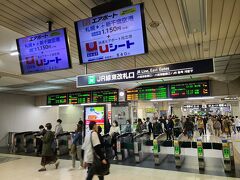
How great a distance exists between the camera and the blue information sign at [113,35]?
2779 mm

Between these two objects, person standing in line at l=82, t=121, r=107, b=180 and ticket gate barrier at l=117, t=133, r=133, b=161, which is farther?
ticket gate barrier at l=117, t=133, r=133, b=161

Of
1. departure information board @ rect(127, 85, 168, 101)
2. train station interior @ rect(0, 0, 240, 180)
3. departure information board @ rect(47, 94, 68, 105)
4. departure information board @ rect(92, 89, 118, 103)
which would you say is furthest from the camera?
departure information board @ rect(47, 94, 68, 105)

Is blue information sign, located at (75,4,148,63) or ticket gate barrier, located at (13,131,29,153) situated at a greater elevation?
blue information sign, located at (75,4,148,63)

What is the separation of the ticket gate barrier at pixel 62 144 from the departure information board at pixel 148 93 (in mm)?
3890

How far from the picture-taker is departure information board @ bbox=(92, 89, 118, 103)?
36.1 ft

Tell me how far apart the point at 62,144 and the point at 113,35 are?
836cm

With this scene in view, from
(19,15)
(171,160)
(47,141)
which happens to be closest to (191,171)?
(171,160)

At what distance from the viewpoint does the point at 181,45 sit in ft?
16.7

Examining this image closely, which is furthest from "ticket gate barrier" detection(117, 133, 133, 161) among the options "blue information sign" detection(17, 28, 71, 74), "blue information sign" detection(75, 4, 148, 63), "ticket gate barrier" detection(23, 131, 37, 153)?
"blue information sign" detection(75, 4, 148, 63)

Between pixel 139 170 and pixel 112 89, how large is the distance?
5.48 meters

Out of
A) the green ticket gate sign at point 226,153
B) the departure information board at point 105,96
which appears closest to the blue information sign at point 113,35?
the green ticket gate sign at point 226,153

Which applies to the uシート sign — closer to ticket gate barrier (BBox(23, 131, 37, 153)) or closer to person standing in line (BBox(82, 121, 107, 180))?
person standing in line (BBox(82, 121, 107, 180))

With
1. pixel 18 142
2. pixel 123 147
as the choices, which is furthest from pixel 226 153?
pixel 18 142

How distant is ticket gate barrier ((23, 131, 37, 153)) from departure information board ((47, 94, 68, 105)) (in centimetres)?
237
